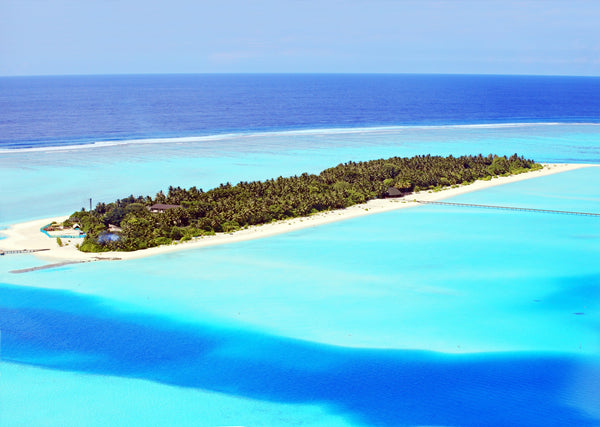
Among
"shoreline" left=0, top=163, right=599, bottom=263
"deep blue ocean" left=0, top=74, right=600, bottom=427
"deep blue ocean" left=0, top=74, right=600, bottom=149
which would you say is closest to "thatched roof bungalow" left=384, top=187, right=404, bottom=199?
"shoreline" left=0, top=163, right=599, bottom=263

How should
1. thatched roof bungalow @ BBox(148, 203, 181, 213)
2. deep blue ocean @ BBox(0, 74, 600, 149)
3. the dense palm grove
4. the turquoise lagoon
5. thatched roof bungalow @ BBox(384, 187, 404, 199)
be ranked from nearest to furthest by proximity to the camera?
the turquoise lagoon → the dense palm grove → thatched roof bungalow @ BBox(148, 203, 181, 213) → thatched roof bungalow @ BBox(384, 187, 404, 199) → deep blue ocean @ BBox(0, 74, 600, 149)

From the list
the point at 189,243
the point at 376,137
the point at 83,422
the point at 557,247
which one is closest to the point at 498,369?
the point at 83,422

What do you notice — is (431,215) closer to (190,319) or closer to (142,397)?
Result: (190,319)

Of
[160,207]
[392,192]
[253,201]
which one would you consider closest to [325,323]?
[253,201]

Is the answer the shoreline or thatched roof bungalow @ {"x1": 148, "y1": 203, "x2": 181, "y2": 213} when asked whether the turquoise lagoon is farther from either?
thatched roof bungalow @ {"x1": 148, "y1": 203, "x2": 181, "y2": 213}

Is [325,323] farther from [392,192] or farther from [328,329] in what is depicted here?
[392,192]

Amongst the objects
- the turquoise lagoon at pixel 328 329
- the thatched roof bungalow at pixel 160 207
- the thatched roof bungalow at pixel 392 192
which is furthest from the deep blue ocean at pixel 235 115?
the turquoise lagoon at pixel 328 329
